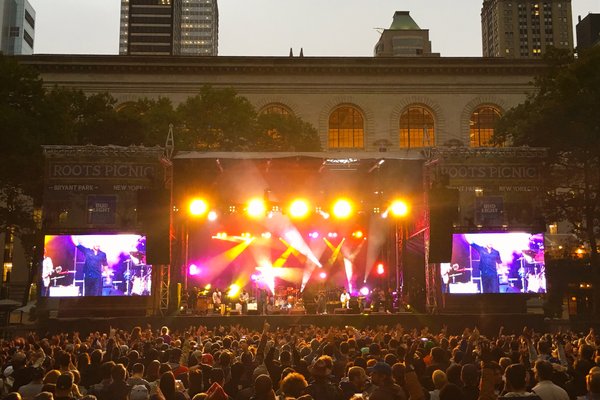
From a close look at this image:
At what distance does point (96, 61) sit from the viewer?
5103 cm

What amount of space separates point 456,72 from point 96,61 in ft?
97.9

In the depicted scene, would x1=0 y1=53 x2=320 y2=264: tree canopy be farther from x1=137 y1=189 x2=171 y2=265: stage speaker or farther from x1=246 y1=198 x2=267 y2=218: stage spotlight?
x1=246 y1=198 x2=267 y2=218: stage spotlight

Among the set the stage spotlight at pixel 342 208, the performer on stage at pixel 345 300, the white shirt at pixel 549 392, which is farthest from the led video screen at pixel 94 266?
the white shirt at pixel 549 392

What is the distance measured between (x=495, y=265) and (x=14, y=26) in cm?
9873

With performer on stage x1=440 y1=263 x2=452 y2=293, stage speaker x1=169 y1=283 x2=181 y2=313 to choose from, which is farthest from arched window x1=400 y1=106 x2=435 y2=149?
stage speaker x1=169 y1=283 x2=181 y2=313

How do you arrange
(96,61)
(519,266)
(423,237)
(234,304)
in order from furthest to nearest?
(96,61), (234,304), (423,237), (519,266)

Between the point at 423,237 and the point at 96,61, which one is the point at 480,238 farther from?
the point at 96,61

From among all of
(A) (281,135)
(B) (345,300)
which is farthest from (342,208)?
(A) (281,135)

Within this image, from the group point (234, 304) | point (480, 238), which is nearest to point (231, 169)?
point (234, 304)

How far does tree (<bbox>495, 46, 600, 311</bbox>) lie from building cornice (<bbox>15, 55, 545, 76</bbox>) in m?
20.6

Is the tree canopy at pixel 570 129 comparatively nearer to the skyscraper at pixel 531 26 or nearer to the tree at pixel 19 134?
the tree at pixel 19 134

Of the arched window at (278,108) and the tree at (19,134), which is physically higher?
the arched window at (278,108)

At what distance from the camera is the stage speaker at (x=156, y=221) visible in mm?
23672

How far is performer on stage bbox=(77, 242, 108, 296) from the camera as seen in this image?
2442cm
